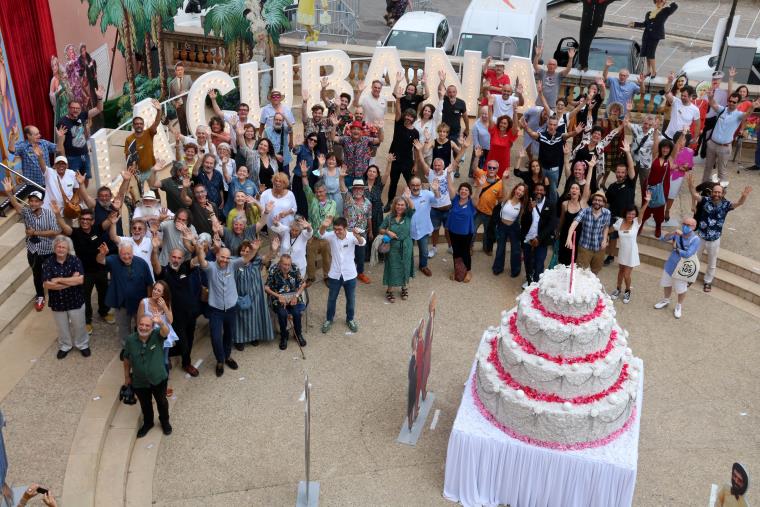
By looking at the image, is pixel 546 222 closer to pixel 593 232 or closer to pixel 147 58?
pixel 593 232

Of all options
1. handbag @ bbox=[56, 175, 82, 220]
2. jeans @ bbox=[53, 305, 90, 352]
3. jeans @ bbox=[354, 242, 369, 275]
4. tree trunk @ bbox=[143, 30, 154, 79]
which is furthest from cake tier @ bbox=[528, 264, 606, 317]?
tree trunk @ bbox=[143, 30, 154, 79]

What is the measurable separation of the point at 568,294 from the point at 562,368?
0.73m

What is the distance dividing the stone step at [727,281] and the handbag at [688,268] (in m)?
1.46

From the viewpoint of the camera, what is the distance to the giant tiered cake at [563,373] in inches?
322

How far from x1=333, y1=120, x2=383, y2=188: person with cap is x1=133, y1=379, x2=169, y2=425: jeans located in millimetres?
4971

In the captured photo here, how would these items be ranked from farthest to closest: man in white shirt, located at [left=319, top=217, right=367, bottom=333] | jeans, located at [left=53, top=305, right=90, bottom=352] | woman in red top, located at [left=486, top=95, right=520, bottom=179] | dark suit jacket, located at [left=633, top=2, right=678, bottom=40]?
dark suit jacket, located at [left=633, top=2, right=678, bottom=40], woman in red top, located at [left=486, top=95, right=520, bottom=179], man in white shirt, located at [left=319, top=217, right=367, bottom=333], jeans, located at [left=53, top=305, right=90, bottom=352]

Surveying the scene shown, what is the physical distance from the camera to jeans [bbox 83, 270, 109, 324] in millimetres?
10445

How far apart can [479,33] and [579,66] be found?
2717mm

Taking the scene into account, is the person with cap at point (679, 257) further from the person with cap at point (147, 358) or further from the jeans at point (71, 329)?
the jeans at point (71, 329)

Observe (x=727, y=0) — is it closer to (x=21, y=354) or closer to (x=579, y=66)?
(x=579, y=66)

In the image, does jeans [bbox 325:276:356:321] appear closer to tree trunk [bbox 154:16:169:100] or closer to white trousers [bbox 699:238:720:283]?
white trousers [bbox 699:238:720:283]

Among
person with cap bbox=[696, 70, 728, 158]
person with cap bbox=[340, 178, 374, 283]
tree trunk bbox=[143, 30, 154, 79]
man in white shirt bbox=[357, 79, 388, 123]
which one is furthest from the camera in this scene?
tree trunk bbox=[143, 30, 154, 79]

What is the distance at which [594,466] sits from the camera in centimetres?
822

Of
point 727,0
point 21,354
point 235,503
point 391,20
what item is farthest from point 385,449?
point 727,0
